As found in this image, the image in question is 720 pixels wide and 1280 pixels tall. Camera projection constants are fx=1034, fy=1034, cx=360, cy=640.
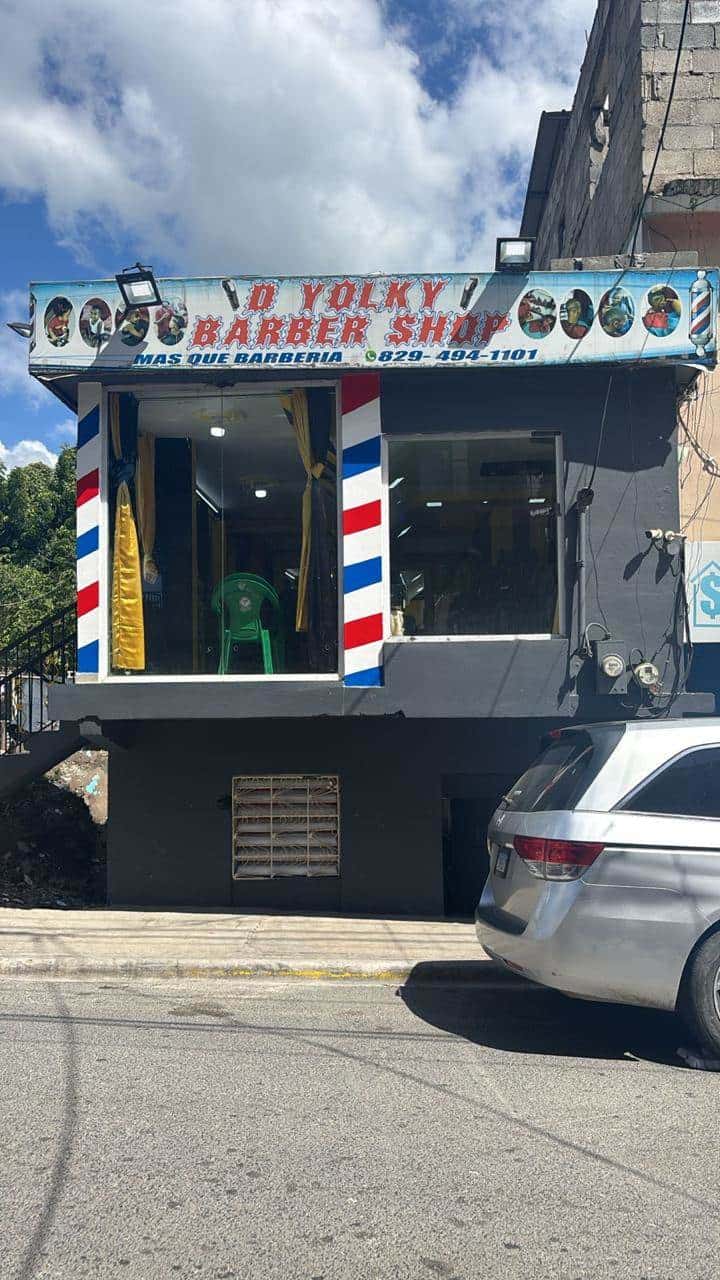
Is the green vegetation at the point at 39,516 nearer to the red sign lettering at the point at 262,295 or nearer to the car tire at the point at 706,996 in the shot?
the red sign lettering at the point at 262,295

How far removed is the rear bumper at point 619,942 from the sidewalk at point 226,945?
7.41 feet

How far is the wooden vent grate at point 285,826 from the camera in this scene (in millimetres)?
10508

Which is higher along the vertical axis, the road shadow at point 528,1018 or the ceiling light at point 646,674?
the ceiling light at point 646,674

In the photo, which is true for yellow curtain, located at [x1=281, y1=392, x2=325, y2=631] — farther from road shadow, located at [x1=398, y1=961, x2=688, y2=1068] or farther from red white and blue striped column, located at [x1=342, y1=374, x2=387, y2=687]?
road shadow, located at [x1=398, y1=961, x2=688, y2=1068]

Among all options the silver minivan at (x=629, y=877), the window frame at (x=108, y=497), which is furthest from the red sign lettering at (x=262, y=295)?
the silver minivan at (x=629, y=877)

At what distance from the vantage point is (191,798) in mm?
10625

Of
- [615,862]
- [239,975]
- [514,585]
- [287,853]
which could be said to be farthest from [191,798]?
→ [615,862]

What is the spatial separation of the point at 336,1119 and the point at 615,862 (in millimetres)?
1887

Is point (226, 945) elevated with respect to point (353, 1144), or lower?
lower

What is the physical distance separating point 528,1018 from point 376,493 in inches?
194

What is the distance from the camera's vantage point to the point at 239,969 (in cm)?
763

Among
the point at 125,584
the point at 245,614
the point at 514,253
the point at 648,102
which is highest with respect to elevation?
the point at 648,102

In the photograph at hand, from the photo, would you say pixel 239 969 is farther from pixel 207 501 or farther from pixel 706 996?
→ pixel 207 501

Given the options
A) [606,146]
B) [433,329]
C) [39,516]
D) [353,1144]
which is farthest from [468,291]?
[39,516]
